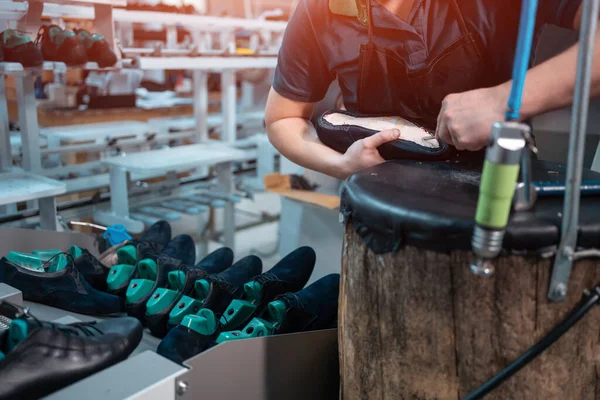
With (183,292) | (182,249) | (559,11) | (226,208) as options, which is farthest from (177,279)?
(226,208)

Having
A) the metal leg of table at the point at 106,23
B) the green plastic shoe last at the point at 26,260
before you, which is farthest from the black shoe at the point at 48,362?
the metal leg of table at the point at 106,23

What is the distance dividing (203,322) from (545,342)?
1.81 feet

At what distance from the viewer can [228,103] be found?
3012mm

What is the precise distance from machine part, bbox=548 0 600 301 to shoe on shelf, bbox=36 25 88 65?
1.83m

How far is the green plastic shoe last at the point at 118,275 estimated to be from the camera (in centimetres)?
120

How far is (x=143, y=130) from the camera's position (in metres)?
3.28

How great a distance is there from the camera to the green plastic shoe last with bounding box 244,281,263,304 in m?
1.10

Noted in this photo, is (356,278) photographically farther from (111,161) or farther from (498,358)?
(111,161)

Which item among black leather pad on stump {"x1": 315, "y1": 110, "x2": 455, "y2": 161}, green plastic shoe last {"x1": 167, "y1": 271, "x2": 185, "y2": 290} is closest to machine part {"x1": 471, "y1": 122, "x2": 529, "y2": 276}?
black leather pad on stump {"x1": 315, "y1": 110, "x2": 455, "y2": 161}

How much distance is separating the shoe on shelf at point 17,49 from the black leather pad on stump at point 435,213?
1.43 metres

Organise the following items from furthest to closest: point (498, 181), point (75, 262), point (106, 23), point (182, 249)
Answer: point (106, 23) → point (182, 249) → point (75, 262) → point (498, 181)

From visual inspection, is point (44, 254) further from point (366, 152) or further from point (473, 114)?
point (473, 114)

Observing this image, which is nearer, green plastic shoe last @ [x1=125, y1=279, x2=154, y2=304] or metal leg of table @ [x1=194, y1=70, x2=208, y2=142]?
green plastic shoe last @ [x1=125, y1=279, x2=154, y2=304]

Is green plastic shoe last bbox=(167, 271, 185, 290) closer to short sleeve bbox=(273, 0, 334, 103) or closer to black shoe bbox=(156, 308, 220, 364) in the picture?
black shoe bbox=(156, 308, 220, 364)
